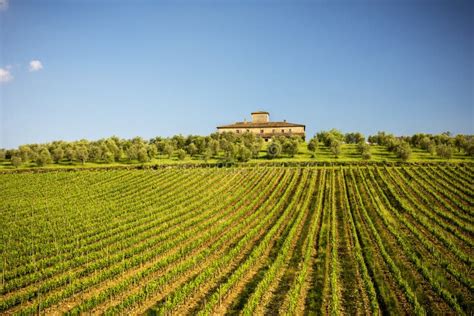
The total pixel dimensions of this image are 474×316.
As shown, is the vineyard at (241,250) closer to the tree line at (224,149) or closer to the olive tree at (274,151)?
the tree line at (224,149)

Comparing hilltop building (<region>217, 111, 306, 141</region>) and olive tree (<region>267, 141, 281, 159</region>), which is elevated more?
hilltop building (<region>217, 111, 306, 141</region>)

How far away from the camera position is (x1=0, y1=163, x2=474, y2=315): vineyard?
16.5 metres

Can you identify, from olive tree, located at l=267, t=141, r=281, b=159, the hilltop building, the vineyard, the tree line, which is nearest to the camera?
the vineyard

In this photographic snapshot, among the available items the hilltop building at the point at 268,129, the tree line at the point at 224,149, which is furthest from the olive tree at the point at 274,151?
the hilltop building at the point at 268,129

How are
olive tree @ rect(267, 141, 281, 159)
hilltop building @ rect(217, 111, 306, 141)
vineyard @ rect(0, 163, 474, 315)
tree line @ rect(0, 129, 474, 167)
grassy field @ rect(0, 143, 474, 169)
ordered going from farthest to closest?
1. hilltop building @ rect(217, 111, 306, 141)
2. olive tree @ rect(267, 141, 281, 159)
3. tree line @ rect(0, 129, 474, 167)
4. grassy field @ rect(0, 143, 474, 169)
5. vineyard @ rect(0, 163, 474, 315)

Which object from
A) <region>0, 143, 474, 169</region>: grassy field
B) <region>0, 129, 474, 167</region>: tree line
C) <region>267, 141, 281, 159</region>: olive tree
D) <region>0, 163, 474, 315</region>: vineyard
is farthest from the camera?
<region>267, 141, 281, 159</region>: olive tree

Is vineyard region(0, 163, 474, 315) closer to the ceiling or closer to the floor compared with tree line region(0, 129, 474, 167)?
closer to the floor

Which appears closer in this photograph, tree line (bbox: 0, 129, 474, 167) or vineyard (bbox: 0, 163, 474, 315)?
vineyard (bbox: 0, 163, 474, 315)

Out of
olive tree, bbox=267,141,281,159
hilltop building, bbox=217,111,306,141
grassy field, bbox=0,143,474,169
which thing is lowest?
grassy field, bbox=0,143,474,169

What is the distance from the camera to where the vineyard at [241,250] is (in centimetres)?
1655

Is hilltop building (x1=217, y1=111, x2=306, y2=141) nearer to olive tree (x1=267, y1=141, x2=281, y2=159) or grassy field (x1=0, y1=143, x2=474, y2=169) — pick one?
grassy field (x1=0, y1=143, x2=474, y2=169)

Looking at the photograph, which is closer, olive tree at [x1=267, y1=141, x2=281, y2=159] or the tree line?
the tree line

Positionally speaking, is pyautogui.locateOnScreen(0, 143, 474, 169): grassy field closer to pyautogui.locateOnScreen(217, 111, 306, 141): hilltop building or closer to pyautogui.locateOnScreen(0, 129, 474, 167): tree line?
pyautogui.locateOnScreen(0, 129, 474, 167): tree line

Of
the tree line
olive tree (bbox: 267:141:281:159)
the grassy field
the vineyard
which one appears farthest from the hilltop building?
the vineyard
